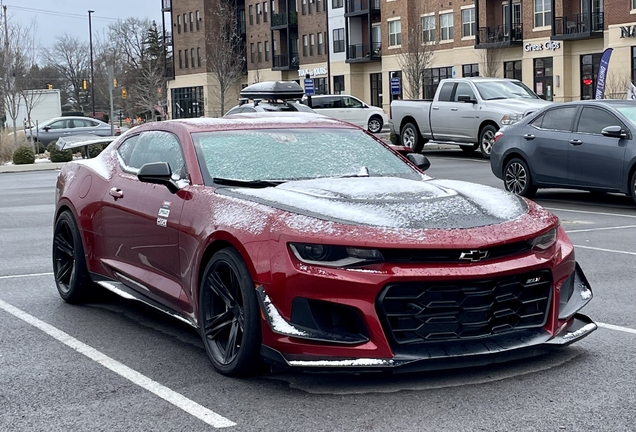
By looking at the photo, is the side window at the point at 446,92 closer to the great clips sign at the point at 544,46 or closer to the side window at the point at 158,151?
the side window at the point at 158,151

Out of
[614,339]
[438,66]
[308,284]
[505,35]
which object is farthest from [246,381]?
[438,66]

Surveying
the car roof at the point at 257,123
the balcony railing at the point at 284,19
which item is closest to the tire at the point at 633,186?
the car roof at the point at 257,123

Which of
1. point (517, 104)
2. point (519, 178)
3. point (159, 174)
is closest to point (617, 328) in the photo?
point (159, 174)

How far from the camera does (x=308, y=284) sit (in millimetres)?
5047

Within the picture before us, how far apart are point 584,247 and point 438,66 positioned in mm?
55623

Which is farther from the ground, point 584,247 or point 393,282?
point 393,282

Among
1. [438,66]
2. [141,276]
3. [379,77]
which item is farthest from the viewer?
[379,77]

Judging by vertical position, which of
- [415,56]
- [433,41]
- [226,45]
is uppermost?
[226,45]

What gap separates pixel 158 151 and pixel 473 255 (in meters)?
2.81

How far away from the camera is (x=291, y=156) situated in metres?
6.60

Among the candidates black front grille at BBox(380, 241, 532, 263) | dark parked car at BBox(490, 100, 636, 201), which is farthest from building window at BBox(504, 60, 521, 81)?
black front grille at BBox(380, 241, 532, 263)

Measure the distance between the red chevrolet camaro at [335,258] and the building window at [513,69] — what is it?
5415cm

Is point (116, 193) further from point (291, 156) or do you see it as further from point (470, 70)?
point (470, 70)

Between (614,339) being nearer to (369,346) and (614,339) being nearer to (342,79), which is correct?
(369,346)
